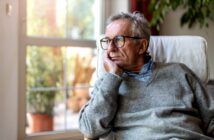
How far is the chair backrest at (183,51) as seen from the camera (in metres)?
1.89

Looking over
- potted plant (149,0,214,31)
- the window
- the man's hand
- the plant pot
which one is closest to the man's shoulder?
the man's hand

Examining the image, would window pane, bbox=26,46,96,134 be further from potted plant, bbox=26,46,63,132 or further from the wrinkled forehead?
the wrinkled forehead

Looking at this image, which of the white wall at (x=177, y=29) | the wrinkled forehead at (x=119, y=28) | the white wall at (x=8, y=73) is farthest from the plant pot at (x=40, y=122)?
the wrinkled forehead at (x=119, y=28)

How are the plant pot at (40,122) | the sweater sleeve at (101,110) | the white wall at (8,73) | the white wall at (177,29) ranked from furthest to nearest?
the plant pot at (40,122) < the white wall at (177,29) < the white wall at (8,73) < the sweater sleeve at (101,110)

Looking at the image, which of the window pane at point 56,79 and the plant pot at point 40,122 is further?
the window pane at point 56,79

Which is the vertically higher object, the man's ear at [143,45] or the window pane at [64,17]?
the window pane at [64,17]

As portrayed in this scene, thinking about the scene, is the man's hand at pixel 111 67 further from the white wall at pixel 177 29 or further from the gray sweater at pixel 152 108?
the white wall at pixel 177 29

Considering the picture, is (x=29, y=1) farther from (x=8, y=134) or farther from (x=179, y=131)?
(x=179, y=131)

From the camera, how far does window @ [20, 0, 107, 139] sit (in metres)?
2.46

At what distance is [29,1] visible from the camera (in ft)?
8.52

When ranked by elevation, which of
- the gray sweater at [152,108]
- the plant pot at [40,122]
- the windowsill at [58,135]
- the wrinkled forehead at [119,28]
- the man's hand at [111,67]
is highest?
the wrinkled forehead at [119,28]

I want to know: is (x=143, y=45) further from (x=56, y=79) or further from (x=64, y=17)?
(x=56, y=79)

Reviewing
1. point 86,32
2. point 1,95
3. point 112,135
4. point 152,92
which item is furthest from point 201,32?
point 1,95

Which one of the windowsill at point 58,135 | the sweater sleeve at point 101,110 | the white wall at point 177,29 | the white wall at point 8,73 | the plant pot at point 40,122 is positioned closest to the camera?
the sweater sleeve at point 101,110
